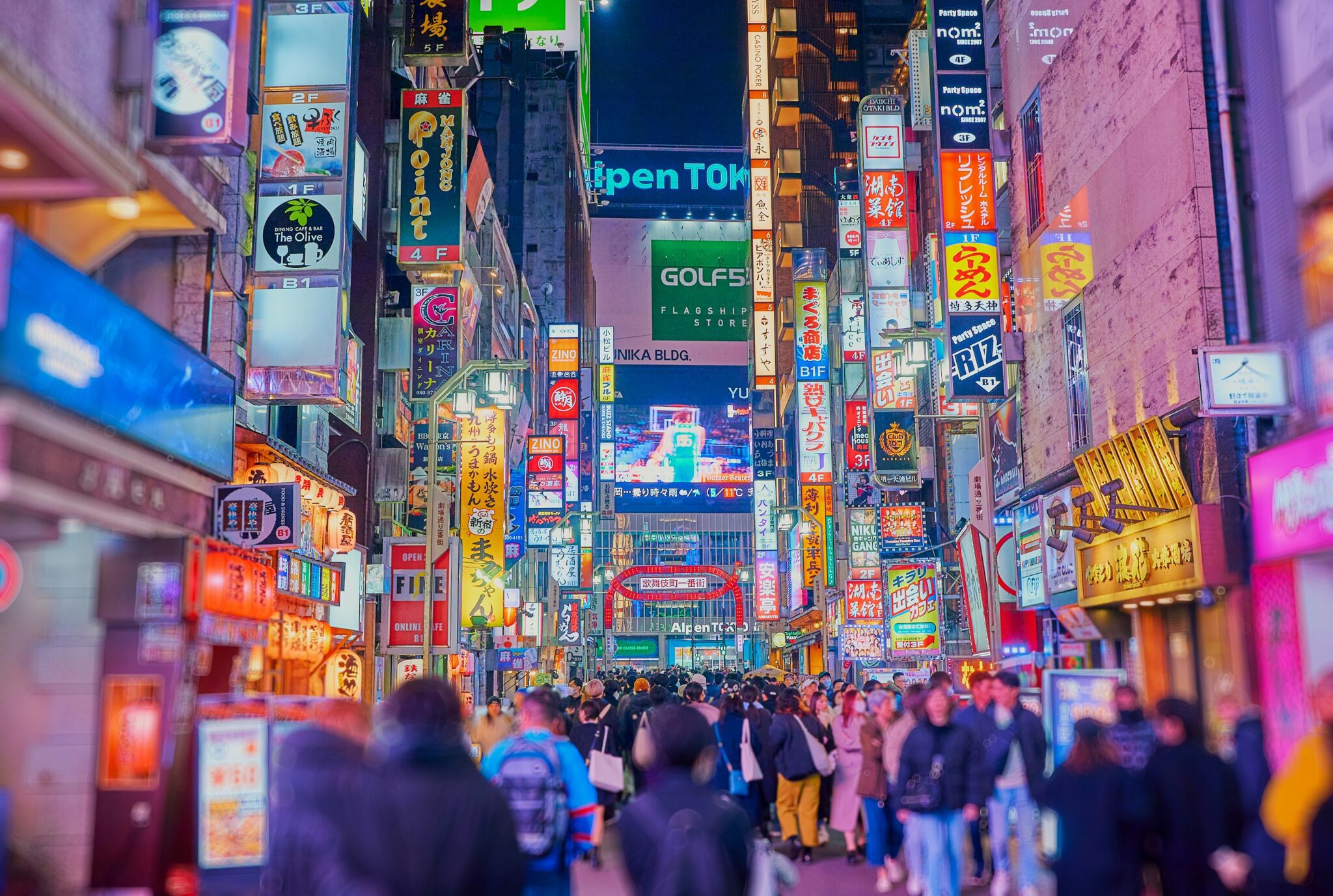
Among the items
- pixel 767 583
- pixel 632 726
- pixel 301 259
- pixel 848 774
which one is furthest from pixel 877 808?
pixel 767 583

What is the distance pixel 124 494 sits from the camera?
952cm

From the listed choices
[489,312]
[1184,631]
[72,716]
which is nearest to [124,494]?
[72,716]

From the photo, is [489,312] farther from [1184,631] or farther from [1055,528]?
[1184,631]

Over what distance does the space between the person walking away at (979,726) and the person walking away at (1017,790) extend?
0.09 metres

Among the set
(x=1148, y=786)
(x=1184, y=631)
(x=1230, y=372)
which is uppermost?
(x=1230, y=372)

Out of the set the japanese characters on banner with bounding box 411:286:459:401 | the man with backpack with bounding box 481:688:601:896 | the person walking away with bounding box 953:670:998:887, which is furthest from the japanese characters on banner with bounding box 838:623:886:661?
the man with backpack with bounding box 481:688:601:896

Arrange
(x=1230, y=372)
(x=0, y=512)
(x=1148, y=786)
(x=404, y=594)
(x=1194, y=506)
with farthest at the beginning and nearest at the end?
(x=404, y=594)
(x=1194, y=506)
(x=1230, y=372)
(x=0, y=512)
(x=1148, y=786)

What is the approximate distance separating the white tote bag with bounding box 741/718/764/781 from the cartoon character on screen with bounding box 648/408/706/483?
91.5 m

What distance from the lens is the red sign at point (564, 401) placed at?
166 feet

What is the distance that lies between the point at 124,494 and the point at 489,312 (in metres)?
32.9

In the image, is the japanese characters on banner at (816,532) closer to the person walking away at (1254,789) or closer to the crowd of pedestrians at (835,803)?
the crowd of pedestrians at (835,803)

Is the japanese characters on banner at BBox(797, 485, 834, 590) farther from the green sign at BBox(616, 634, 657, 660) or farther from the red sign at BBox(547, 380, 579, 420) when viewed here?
the green sign at BBox(616, 634, 657, 660)

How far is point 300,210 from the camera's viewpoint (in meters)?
17.3

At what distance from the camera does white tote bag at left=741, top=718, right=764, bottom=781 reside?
1435cm
